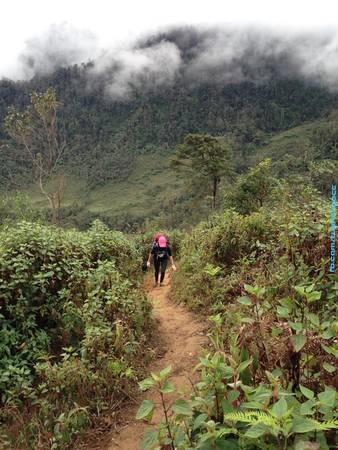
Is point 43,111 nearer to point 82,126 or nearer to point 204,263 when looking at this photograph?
A: point 204,263

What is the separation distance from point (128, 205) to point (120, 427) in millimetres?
131742

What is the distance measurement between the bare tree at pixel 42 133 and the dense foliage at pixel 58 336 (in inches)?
673

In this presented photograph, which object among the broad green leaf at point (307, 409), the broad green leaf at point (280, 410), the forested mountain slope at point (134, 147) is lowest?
the broad green leaf at point (307, 409)

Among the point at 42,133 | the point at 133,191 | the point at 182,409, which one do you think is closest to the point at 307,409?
the point at 182,409

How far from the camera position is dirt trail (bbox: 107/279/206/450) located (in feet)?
13.8

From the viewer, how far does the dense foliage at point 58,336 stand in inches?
172

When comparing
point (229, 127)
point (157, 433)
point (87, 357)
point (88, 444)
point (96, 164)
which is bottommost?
point (88, 444)

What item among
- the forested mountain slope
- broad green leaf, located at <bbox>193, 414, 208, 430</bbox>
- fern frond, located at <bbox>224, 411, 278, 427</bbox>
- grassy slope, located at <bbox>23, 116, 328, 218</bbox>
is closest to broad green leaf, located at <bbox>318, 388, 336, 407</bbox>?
fern frond, located at <bbox>224, 411, 278, 427</bbox>

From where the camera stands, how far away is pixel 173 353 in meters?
5.89

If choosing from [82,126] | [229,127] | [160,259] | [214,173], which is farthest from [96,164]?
[160,259]

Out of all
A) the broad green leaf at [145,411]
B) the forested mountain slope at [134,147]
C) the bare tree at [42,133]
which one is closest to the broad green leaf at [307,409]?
the broad green leaf at [145,411]

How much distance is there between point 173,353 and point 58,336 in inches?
62.8

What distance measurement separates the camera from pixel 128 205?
13525cm

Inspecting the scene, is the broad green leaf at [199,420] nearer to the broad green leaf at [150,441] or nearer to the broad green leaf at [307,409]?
the broad green leaf at [150,441]
